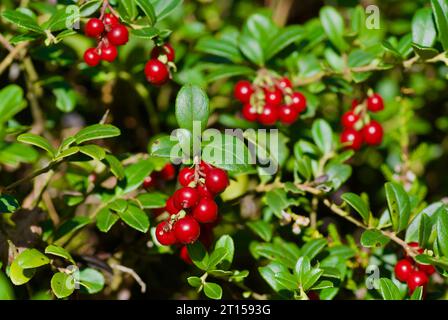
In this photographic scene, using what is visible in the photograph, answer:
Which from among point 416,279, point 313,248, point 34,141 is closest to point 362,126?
point 313,248

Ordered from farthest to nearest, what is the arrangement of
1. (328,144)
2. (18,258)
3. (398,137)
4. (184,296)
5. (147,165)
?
(398,137) → (184,296) → (328,144) → (147,165) → (18,258)

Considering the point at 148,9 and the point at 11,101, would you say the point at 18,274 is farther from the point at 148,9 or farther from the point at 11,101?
the point at 148,9

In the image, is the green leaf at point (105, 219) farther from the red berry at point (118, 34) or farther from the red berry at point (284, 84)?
the red berry at point (284, 84)

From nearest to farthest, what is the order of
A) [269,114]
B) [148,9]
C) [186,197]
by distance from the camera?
[186,197], [148,9], [269,114]

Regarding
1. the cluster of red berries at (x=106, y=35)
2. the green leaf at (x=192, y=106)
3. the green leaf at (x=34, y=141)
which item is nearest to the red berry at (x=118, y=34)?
the cluster of red berries at (x=106, y=35)

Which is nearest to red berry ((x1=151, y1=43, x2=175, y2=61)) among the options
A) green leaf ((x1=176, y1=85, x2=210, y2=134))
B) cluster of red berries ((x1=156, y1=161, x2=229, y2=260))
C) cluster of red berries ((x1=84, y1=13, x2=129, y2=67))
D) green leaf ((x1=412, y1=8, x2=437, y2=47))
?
cluster of red berries ((x1=84, y1=13, x2=129, y2=67))
